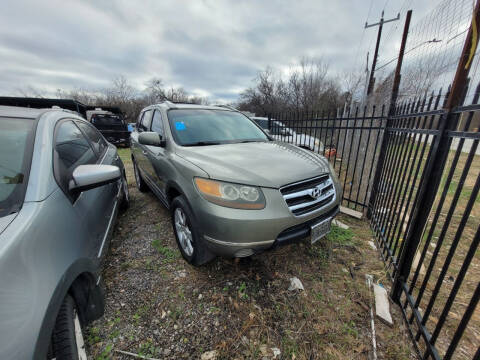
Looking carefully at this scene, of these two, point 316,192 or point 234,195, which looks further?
point 316,192

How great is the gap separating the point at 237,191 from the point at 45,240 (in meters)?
1.17

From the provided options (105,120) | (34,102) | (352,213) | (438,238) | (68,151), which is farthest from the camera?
(105,120)

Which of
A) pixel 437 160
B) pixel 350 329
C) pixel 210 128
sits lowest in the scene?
pixel 350 329

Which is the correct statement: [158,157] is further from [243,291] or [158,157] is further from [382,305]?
[382,305]

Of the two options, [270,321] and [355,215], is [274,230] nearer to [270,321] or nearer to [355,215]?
[270,321]

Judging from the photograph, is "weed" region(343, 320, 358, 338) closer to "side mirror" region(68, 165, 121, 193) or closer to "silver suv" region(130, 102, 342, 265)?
"silver suv" region(130, 102, 342, 265)

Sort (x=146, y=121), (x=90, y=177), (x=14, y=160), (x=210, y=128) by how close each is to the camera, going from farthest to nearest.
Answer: (x=146, y=121)
(x=210, y=128)
(x=90, y=177)
(x=14, y=160)

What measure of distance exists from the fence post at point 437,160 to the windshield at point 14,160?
257 cm

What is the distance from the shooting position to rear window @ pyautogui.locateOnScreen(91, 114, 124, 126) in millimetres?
10109

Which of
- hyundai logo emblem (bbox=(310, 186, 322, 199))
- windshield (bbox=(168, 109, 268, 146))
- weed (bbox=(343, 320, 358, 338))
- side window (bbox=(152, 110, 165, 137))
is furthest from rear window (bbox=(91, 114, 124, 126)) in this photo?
weed (bbox=(343, 320, 358, 338))

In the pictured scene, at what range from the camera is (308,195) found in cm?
189

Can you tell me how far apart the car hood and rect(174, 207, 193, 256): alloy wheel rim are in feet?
2.06

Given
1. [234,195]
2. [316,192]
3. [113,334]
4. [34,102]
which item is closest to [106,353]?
[113,334]

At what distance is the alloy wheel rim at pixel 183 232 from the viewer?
215cm
